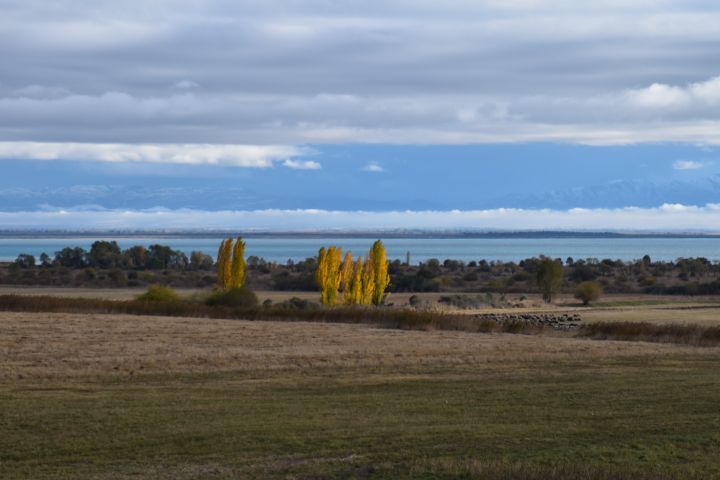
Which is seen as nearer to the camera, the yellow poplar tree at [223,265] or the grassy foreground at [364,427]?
the grassy foreground at [364,427]

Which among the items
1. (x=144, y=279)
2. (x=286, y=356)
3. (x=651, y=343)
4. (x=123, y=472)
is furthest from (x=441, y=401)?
(x=144, y=279)

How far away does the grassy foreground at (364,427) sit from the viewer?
15320 millimetres

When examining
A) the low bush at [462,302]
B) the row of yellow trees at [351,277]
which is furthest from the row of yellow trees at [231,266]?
the low bush at [462,302]

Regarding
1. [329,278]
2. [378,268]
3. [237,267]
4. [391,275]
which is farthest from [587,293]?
[391,275]

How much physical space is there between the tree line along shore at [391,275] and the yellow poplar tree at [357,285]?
13.0m

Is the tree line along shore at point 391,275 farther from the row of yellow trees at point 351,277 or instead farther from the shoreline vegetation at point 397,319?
the shoreline vegetation at point 397,319

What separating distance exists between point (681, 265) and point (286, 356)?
116551 mm

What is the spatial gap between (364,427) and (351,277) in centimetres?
6440

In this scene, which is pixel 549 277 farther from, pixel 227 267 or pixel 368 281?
pixel 227 267

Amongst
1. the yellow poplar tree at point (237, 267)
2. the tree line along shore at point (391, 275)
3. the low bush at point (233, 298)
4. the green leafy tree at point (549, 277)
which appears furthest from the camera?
the tree line along shore at point (391, 275)

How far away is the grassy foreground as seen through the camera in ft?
50.3

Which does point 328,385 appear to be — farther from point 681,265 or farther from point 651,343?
point 681,265

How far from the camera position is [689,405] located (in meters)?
21.1

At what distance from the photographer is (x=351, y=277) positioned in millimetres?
82875
